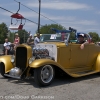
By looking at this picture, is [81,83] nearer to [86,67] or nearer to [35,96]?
[86,67]

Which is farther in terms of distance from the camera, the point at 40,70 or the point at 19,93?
the point at 40,70

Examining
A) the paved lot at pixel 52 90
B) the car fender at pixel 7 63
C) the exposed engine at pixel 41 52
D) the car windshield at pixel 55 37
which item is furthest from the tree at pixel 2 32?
the paved lot at pixel 52 90

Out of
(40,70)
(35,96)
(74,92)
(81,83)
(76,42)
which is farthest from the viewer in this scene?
(76,42)

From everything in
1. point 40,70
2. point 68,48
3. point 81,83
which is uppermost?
point 68,48

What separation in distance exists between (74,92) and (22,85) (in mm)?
1592

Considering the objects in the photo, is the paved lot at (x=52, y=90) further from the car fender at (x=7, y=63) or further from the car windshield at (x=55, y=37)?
the car windshield at (x=55, y=37)

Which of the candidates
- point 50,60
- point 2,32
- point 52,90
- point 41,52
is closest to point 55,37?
point 41,52

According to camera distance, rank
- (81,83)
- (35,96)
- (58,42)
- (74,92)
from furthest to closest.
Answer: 1. (58,42)
2. (81,83)
3. (74,92)
4. (35,96)

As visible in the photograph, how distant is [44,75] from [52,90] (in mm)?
615

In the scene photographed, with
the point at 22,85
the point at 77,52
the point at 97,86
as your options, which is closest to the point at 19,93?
the point at 22,85

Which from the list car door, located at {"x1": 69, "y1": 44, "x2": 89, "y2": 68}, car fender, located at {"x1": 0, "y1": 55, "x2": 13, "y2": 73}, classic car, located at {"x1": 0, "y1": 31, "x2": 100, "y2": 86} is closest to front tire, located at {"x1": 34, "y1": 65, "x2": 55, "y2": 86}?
classic car, located at {"x1": 0, "y1": 31, "x2": 100, "y2": 86}

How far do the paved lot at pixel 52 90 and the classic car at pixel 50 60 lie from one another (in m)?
0.24

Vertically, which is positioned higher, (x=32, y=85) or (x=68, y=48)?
(x=68, y=48)

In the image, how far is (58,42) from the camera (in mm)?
7227
